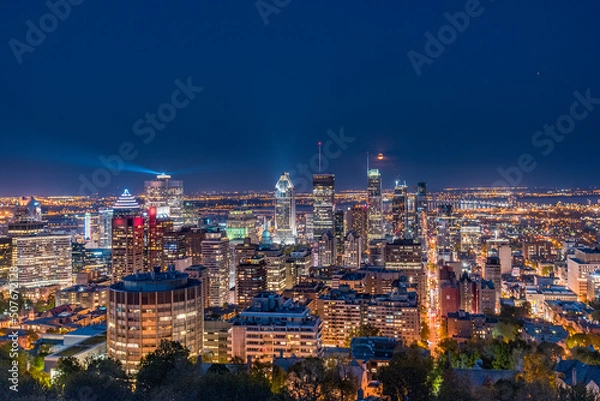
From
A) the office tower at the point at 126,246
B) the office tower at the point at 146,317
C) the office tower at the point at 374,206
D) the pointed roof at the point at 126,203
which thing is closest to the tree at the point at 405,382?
the office tower at the point at 146,317

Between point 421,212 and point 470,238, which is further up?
point 421,212

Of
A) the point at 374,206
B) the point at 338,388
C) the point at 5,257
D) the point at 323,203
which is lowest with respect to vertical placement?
the point at 338,388

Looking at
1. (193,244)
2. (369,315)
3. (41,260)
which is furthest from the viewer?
(193,244)

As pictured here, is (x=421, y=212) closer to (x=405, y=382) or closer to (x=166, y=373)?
(x=405, y=382)

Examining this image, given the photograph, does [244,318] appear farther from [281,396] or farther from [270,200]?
[270,200]

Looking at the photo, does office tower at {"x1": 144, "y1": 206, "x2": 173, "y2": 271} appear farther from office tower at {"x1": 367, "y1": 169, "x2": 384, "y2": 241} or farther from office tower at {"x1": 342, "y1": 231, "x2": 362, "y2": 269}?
office tower at {"x1": 367, "y1": 169, "x2": 384, "y2": 241}

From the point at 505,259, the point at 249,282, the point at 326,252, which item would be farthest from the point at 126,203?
the point at 505,259

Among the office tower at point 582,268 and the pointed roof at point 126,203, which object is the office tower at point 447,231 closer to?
the office tower at point 582,268
